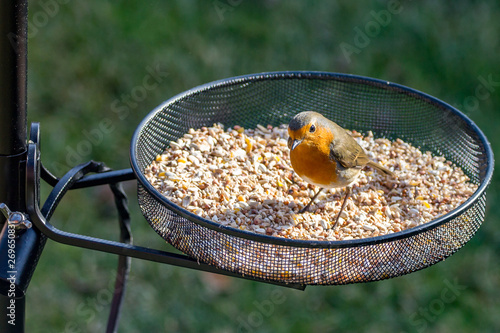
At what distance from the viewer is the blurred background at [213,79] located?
396 centimetres

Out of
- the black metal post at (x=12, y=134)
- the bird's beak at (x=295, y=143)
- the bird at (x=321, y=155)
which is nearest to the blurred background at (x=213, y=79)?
the bird at (x=321, y=155)

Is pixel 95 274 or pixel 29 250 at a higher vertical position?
pixel 29 250

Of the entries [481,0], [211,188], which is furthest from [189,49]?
[211,188]

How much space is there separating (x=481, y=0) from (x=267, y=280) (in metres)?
5.04

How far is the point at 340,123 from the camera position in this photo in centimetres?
312

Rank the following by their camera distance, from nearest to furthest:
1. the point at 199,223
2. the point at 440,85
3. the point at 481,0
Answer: the point at 199,223 < the point at 440,85 < the point at 481,0

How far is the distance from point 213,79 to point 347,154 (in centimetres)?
→ 287

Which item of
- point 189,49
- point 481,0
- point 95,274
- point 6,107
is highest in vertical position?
point 6,107

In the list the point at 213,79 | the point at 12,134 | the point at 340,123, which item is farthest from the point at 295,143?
the point at 213,79

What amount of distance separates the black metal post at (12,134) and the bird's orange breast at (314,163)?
970mm

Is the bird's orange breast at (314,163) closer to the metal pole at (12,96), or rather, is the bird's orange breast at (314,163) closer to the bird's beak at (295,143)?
the bird's beak at (295,143)

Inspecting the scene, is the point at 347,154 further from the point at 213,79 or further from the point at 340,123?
the point at 213,79

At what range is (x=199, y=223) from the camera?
6.08 ft

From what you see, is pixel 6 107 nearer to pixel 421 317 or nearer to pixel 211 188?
pixel 211 188
